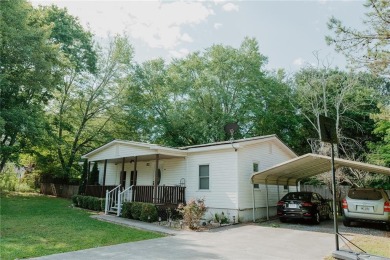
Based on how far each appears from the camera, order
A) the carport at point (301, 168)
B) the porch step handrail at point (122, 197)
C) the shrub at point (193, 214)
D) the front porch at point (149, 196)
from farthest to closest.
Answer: the porch step handrail at point (122, 197) < the front porch at point (149, 196) < the shrub at point (193, 214) < the carport at point (301, 168)

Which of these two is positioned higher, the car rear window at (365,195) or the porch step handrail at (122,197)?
the car rear window at (365,195)

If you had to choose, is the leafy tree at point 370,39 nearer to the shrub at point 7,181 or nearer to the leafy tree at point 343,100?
the leafy tree at point 343,100

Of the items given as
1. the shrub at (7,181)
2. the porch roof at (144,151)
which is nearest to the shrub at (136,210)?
the porch roof at (144,151)

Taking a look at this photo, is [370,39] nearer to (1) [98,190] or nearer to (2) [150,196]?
(2) [150,196]

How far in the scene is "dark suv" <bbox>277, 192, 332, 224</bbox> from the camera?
1262 cm

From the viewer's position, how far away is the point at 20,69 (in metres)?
18.0

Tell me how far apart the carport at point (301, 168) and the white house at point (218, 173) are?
69 cm

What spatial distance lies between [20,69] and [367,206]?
20.4m

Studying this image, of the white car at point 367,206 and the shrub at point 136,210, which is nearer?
the white car at point 367,206

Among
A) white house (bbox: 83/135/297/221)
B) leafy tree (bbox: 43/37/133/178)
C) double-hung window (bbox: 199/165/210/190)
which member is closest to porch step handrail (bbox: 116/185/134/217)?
white house (bbox: 83/135/297/221)

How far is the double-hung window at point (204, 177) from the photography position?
1510 centimetres

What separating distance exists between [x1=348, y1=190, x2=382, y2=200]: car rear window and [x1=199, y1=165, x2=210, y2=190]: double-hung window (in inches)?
261

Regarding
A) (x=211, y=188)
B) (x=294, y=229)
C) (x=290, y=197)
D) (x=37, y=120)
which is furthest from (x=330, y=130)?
(x=37, y=120)

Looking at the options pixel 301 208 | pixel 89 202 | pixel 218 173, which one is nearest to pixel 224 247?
pixel 301 208
